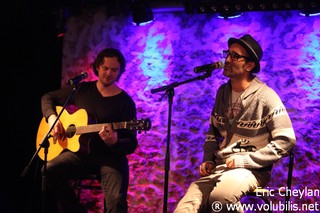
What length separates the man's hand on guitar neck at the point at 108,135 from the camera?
15.2 ft

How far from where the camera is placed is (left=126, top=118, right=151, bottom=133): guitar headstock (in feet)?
15.1

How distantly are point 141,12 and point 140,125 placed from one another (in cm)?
167

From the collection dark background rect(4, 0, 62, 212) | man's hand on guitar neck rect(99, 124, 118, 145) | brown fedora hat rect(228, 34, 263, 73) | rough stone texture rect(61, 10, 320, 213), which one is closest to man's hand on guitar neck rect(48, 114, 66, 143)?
man's hand on guitar neck rect(99, 124, 118, 145)

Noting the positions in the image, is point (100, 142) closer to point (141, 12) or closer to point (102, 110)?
point (102, 110)

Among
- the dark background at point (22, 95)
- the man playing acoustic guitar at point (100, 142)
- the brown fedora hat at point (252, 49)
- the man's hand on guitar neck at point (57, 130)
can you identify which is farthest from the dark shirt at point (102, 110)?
the brown fedora hat at point (252, 49)

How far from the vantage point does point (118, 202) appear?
4.54 meters

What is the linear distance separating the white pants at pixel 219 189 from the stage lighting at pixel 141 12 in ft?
7.53

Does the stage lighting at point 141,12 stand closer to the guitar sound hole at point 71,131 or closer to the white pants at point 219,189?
the guitar sound hole at point 71,131

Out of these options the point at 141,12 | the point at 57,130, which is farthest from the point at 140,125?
the point at 141,12

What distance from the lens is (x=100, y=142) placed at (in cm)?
493

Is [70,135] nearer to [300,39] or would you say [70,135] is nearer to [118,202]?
[118,202]

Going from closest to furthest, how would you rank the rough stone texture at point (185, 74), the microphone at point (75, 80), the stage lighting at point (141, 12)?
the microphone at point (75, 80), the rough stone texture at point (185, 74), the stage lighting at point (141, 12)

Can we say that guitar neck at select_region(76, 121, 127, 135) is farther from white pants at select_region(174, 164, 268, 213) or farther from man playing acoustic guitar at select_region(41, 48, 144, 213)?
white pants at select_region(174, 164, 268, 213)

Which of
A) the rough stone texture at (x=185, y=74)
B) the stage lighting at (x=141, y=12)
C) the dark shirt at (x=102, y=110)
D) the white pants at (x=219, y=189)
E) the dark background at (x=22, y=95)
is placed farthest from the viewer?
the dark background at (x=22, y=95)
